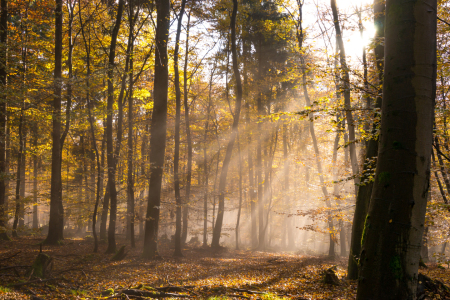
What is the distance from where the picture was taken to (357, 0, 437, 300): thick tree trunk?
229 centimetres

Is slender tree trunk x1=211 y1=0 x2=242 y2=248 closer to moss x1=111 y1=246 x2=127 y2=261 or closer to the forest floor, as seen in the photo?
the forest floor

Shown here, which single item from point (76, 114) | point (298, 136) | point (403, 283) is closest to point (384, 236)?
point (403, 283)

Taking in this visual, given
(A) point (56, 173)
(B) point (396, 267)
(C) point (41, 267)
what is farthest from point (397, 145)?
(A) point (56, 173)

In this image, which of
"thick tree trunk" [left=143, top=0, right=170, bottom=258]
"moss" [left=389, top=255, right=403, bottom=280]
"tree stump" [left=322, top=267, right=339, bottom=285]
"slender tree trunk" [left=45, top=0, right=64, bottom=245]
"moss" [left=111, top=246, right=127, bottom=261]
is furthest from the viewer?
"slender tree trunk" [left=45, top=0, right=64, bottom=245]

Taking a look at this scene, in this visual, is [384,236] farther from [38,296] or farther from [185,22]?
[185,22]

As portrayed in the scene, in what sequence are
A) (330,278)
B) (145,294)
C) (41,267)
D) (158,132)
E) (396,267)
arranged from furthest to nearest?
(158,132)
(330,278)
(41,267)
(145,294)
(396,267)

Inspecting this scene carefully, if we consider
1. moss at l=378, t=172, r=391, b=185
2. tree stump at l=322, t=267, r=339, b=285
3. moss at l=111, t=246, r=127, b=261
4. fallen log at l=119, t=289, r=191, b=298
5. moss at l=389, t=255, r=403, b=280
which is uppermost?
moss at l=378, t=172, r=391, b=185

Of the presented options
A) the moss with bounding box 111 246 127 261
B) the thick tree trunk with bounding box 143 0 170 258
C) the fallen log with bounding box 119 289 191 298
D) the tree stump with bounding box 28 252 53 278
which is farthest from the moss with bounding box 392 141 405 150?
the moss with bounding box 111 246 127 261

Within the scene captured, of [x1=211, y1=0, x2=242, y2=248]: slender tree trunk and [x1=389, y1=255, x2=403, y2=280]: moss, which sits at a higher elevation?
[x1=211, y1=0, x2=242, y2=248]: slender tree trunk

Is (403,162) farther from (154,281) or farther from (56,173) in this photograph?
(56,173)

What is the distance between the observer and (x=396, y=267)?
2293mm

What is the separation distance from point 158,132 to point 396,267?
30.3 feet

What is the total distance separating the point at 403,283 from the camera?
2.27 metres

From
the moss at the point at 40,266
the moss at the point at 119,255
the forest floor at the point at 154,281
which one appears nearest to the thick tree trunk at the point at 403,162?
the forest floor at the point at 154,281
